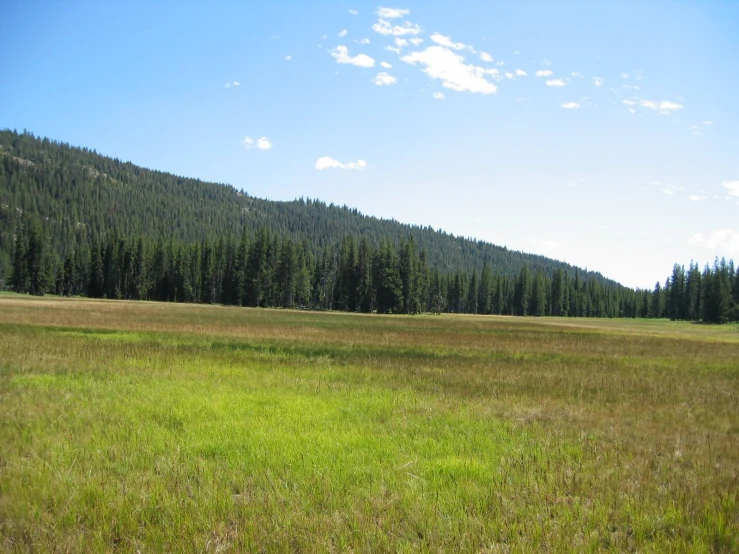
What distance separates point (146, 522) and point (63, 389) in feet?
27.6

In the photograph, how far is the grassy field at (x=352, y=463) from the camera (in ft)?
17.4

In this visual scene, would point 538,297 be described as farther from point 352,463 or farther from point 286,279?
point 352,463

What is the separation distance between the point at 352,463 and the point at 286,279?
111154mm

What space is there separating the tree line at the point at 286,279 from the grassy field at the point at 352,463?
92.4 m

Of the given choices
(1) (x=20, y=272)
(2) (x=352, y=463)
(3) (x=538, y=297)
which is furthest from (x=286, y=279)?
(2) (x=352, y=463)

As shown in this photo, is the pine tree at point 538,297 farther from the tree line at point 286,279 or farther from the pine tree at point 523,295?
the pine tree at point 523,295

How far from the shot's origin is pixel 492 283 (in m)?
174

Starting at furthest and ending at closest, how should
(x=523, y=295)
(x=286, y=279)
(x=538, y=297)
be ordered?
(x=523, y=295)
(x=538, y=297)
(x=286, y=279)

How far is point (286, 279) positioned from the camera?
117 m

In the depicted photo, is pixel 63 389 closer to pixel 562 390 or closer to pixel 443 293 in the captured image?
pixel 562 390

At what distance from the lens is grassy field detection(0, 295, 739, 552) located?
17.4 feet

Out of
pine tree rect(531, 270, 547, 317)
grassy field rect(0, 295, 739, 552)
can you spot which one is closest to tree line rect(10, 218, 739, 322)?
pine tree rect(531, 270, 547, 317)

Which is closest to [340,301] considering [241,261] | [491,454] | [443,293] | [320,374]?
[241,261]

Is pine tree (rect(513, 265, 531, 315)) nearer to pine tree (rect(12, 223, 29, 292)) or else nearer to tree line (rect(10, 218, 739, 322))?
tree line (rect(10, 218, 739, 322))
